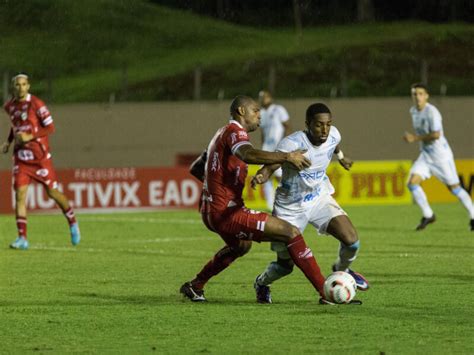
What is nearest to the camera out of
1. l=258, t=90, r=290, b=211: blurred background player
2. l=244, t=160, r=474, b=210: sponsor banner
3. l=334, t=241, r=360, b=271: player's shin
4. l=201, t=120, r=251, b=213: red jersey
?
l=201, t=120, r=251, b=213: red jersey

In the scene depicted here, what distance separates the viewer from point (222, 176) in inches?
428

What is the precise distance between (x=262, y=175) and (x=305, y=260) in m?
0.83

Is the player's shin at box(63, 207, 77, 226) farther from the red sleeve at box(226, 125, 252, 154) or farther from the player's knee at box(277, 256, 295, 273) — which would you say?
the red sleeve at box(226, 125, 252, 154)

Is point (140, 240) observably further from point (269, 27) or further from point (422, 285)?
point (269, 27)

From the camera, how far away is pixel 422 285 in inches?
488

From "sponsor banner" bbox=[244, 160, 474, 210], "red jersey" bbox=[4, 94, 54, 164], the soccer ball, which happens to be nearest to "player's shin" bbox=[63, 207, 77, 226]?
"red jersey" bbox=[4, 94, 54, 164]

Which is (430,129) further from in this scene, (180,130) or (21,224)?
(180,130)

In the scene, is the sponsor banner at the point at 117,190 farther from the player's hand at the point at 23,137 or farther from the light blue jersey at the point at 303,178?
the light blue jersey at the point at 303,178

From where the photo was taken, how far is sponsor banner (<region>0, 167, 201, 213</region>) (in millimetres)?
26125

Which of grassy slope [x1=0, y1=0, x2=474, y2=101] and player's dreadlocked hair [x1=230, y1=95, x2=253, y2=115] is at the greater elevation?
player's dreadlocked hair [x1=230, y1=95, x2=253, y2=115]

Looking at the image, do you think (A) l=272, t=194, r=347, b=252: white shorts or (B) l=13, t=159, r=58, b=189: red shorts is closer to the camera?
(A) l=272, t=194, r=347, b=252: white shorts

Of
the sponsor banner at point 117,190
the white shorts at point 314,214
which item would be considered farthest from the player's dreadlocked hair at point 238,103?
the sponsor banner at point 117,190

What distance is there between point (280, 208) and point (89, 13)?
45571 mm

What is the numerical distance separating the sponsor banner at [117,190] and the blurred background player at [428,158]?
760cm
